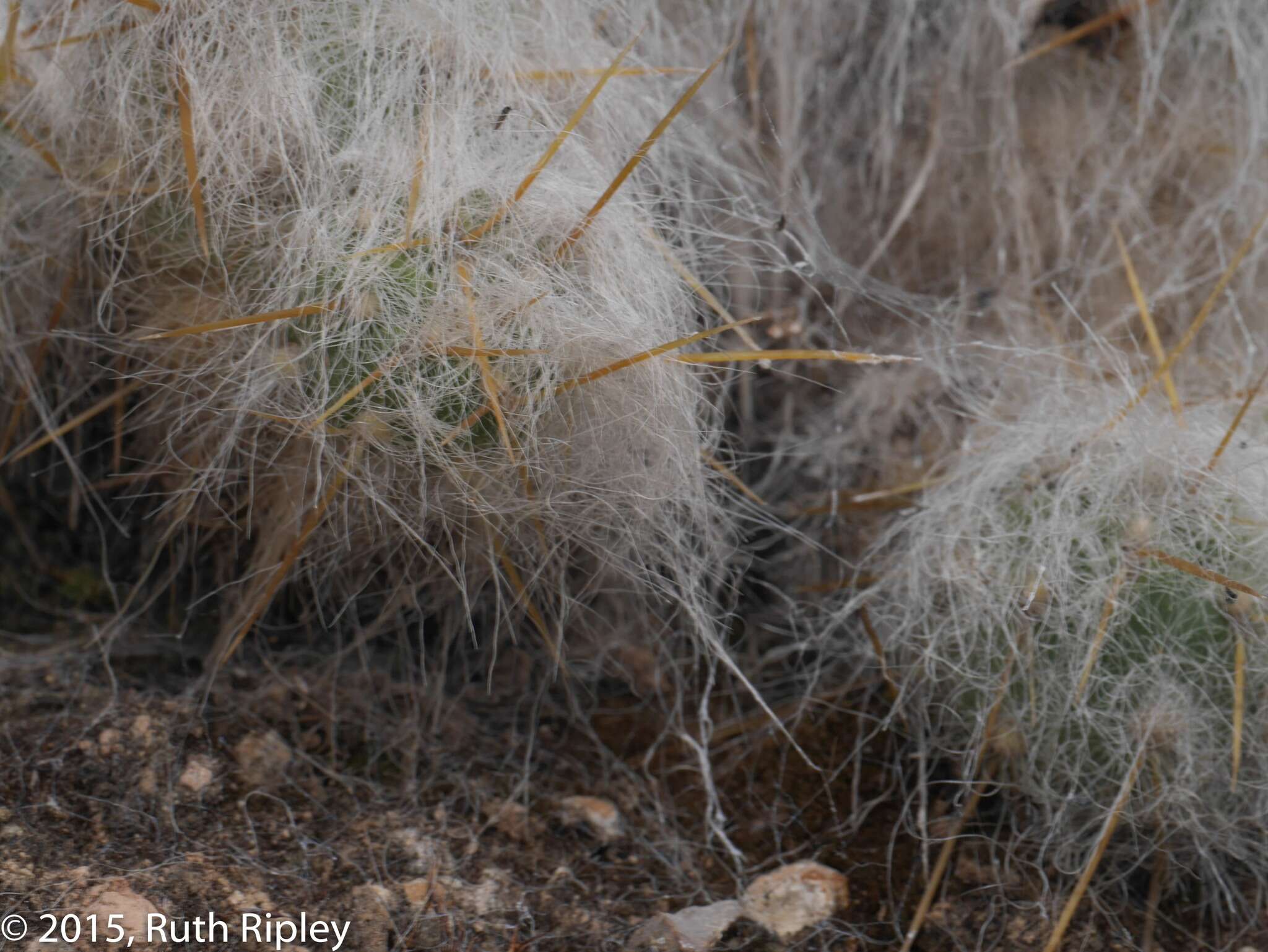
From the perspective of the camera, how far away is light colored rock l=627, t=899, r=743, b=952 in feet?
3.06

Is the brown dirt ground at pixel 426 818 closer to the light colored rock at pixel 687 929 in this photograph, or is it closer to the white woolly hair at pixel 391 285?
the light colored rock at pixel 687 929

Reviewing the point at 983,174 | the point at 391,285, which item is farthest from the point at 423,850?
the point at 983,174

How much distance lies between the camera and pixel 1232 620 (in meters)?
0.95

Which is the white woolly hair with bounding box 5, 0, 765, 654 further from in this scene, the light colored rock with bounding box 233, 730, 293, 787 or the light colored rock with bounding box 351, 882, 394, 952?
the light colored rock with bounding box 351, 882, 394, 952

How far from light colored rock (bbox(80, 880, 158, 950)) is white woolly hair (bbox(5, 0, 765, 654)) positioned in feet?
0.97

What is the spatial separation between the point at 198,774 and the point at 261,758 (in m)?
0.06

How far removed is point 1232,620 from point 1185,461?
148 mm

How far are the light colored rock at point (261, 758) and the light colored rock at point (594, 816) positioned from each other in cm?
26

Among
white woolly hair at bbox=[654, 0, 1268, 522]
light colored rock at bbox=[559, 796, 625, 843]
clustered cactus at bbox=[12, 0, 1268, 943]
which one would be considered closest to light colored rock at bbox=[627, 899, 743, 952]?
light colored rock at bbox=[559, 796, 625, 843]

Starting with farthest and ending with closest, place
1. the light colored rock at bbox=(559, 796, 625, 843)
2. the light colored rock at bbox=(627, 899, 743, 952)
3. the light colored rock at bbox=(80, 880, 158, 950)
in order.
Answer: the light colored rock at bbox=(559, 796, 625, 843) → the light colored rock at bbox=(627, 899, 743, 952) → the light colored rock at bbox=(80, 880, 158, 950)

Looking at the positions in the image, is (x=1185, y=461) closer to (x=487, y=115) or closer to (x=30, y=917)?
(x=487, y=115)

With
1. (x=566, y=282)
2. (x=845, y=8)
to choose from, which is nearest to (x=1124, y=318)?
(x=845, y=8)

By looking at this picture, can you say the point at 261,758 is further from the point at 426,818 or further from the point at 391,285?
the point at 391,285

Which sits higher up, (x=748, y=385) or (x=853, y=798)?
(x=748, y=385)
